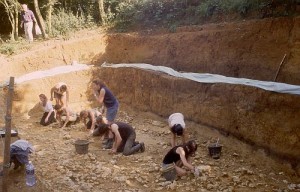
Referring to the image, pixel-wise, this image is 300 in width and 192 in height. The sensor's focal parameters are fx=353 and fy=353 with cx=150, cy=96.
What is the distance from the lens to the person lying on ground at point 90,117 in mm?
9507

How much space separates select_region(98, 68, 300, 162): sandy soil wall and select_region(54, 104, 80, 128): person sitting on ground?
2.06 metres

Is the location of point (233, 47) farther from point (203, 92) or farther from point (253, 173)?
point (253, 173)

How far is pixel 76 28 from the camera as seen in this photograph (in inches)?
558

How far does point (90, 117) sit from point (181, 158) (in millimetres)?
3773

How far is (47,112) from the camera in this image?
10164 mm

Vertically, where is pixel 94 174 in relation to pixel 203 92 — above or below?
below

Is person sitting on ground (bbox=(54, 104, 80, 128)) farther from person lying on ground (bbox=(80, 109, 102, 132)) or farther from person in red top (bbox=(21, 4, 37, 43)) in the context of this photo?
person in red top (bbox=(21, 4, 37, 43))

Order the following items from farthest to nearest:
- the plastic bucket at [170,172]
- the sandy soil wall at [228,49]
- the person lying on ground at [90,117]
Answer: the person lying on ground at [90,117]
the sandy soil wall at [228,49]
the plastic bucket at [170,172]

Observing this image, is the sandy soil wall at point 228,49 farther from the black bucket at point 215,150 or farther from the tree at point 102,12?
the black bucket at point 215,150

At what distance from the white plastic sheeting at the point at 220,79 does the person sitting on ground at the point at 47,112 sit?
9.69 ft

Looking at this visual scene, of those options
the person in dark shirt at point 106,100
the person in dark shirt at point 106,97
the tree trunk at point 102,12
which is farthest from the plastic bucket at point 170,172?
the tree trunk at point 102,12

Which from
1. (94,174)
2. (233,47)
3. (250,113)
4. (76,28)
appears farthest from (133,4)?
(94,174)

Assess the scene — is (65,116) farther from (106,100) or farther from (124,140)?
(124,140)

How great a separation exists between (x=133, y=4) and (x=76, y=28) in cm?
248
